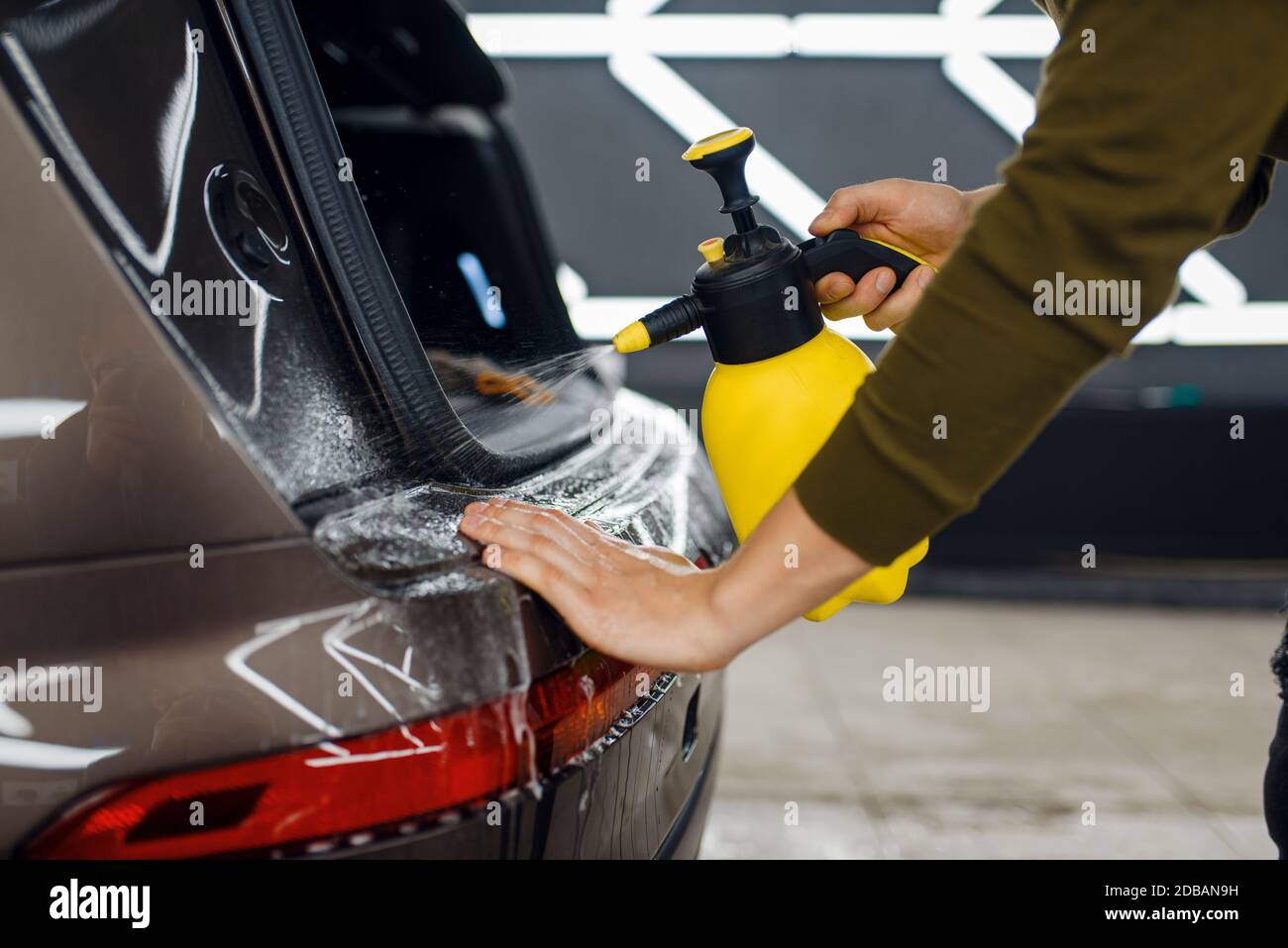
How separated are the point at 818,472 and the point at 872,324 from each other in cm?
60

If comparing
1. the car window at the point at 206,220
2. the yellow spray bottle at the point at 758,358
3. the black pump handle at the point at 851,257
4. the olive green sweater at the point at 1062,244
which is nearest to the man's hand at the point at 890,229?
the black pump handle at the point at 851,257

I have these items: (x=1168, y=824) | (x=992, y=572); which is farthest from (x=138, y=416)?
(x=992, y=572)

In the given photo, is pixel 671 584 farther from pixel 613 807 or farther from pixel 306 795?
pixel 306 795

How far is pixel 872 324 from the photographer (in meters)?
1.48

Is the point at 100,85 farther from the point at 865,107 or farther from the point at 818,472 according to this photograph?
the point at 865,107

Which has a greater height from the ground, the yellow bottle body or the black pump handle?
the black pump handle

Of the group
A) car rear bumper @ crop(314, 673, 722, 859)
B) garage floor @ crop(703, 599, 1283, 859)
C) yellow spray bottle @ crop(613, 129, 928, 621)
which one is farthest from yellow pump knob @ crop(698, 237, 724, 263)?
garage floor @ crop(703, 599, 1283, 859)

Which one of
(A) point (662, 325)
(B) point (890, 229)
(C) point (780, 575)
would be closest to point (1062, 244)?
(C) point (780, 575)

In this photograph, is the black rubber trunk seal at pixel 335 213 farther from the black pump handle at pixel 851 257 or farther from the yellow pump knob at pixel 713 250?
the black pump handle at pixel 851 257

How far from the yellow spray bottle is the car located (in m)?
0.28

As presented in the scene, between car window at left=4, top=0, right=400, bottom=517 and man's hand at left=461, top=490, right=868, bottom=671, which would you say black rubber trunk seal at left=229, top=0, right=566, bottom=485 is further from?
man's hand at left=461, top=490, right=868, bottom=671

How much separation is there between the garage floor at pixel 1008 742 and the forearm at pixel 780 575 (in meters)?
2.14

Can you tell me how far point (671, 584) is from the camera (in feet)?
3.43

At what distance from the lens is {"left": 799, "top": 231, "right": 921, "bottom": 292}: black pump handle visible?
1.35m
